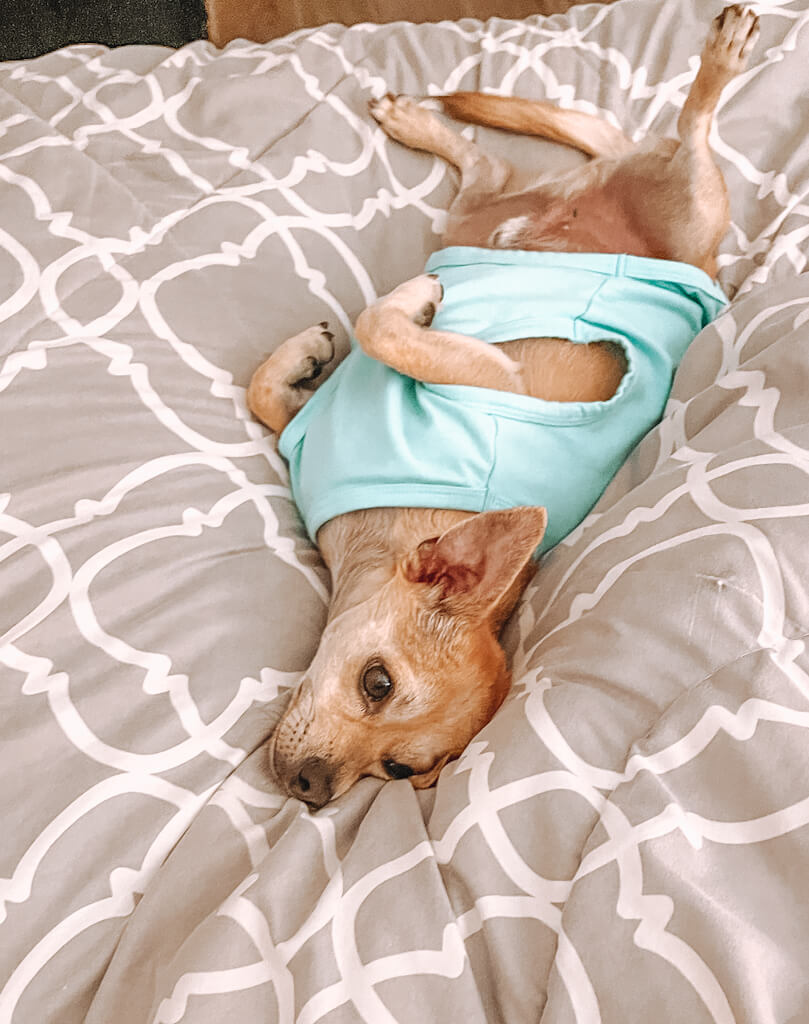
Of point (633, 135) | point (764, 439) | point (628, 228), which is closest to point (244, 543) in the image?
point (764, 439)

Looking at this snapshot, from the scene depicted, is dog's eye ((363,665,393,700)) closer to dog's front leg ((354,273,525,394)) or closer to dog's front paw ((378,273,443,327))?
dog's front leg ((354,273,525,394))

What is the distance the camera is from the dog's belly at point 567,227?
6.77 feet

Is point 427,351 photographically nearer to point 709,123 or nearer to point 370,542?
point 370,542

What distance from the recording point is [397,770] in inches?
54.7

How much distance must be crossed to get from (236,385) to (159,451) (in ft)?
0.93

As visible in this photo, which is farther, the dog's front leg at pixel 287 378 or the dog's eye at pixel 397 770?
the dog's front leg at pixel 287 378

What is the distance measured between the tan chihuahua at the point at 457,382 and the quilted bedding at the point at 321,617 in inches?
2.7

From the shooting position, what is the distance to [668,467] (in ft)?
4.49

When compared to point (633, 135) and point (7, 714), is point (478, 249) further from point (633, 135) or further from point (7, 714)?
point (7, 714)

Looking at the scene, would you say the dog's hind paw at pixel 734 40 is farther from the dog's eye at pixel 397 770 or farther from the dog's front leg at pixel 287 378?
the dog's eye at pixel 397 770

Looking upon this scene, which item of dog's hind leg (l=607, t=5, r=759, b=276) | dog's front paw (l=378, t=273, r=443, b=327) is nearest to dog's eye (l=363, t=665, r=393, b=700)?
dog's front paw (l=378, t=273, r=443, b=327)

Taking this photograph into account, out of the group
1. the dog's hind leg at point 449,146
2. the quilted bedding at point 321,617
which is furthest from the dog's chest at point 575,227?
the quilted bedding at point 321,617

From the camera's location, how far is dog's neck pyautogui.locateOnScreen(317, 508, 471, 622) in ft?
5.05

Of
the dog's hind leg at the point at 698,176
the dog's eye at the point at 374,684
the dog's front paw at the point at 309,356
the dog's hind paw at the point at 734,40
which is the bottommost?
the dog's eye at the point at 374,684
